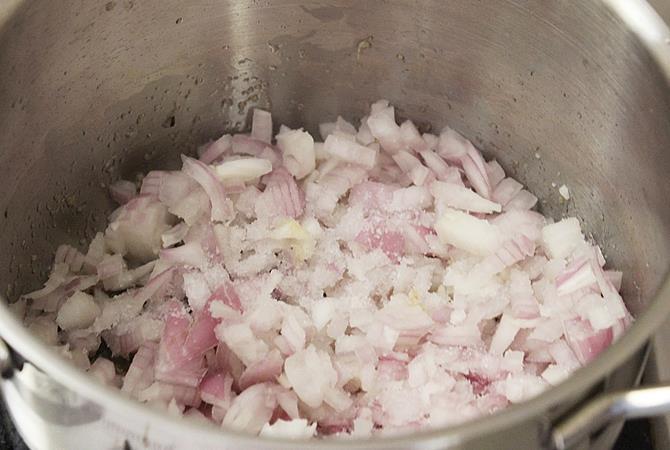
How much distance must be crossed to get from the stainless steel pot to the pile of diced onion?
0.11 ft

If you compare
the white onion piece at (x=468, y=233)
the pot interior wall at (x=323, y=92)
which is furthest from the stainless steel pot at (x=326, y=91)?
the white onion piece at (x=468, y=233)

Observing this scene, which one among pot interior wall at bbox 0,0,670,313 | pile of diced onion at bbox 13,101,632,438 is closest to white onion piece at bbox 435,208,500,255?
pile of diced onion at bbox 13,101,632,438

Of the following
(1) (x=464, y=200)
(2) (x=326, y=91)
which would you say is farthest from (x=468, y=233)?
(2) (x=326, y=91)

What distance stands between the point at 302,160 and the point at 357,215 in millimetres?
105

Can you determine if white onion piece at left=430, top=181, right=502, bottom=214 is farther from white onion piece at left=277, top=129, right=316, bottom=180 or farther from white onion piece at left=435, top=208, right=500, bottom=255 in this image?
white onion piece at left=277, top=129, right=316, bottom=180

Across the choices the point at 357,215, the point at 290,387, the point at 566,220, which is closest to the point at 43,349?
the point at 290,387

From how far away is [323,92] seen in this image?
1141 millimetres

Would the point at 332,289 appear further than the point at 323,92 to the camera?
No

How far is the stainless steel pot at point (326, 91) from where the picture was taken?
0.89 m

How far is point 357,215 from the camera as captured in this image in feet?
3.47

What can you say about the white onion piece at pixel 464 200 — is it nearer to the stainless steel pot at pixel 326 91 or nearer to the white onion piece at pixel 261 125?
the stainless steel pot at pixel 326 91

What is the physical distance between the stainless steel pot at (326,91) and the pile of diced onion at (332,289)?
0.03 meters

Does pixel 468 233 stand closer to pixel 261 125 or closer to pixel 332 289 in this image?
pixel 332 289

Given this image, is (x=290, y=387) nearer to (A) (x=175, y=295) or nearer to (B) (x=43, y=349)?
(A) (x=175, y=295)
